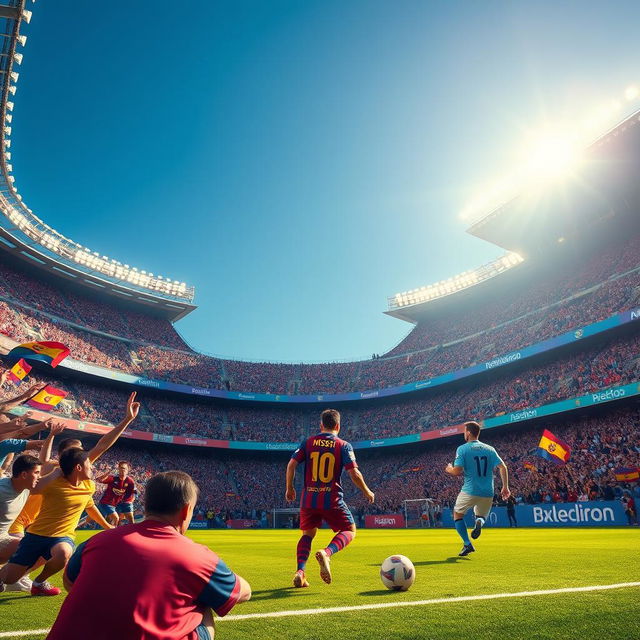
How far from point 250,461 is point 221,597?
157ft

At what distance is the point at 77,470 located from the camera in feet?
18.2

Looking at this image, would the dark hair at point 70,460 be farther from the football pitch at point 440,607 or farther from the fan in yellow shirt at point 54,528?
the football pitch at point 440,607

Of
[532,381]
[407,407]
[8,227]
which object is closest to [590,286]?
[532,381]

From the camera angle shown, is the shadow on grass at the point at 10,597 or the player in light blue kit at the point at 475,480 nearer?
the shadow on grass at the point at 10,597

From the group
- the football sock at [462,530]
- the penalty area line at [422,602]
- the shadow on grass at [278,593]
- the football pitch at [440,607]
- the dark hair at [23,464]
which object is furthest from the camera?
the football sock at [462,530]

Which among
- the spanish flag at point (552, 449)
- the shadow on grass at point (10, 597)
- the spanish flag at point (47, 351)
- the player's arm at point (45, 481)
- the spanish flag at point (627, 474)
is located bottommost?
the shadow on grass at point (10, 597)

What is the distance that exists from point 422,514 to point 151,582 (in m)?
32.4

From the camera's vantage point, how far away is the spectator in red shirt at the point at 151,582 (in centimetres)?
206

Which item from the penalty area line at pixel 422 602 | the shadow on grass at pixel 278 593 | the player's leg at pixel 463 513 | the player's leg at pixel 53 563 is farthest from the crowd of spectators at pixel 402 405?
the player's leg at pixel 53 563

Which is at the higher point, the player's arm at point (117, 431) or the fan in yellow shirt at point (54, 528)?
the player's arm at point (117, 431)

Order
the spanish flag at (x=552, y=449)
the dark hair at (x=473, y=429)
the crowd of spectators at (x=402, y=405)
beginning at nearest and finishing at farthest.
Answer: the dark hair at (x=473, y=429)
the spanish flag at (x=552, y=449)
the crowd of spectators at (x=402, y=405)

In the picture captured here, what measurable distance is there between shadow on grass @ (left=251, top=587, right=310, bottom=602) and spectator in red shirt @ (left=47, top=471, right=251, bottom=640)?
3050 mm

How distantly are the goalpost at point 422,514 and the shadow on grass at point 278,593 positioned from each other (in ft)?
86.3

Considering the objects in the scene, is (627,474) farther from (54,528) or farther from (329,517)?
(54,528)
